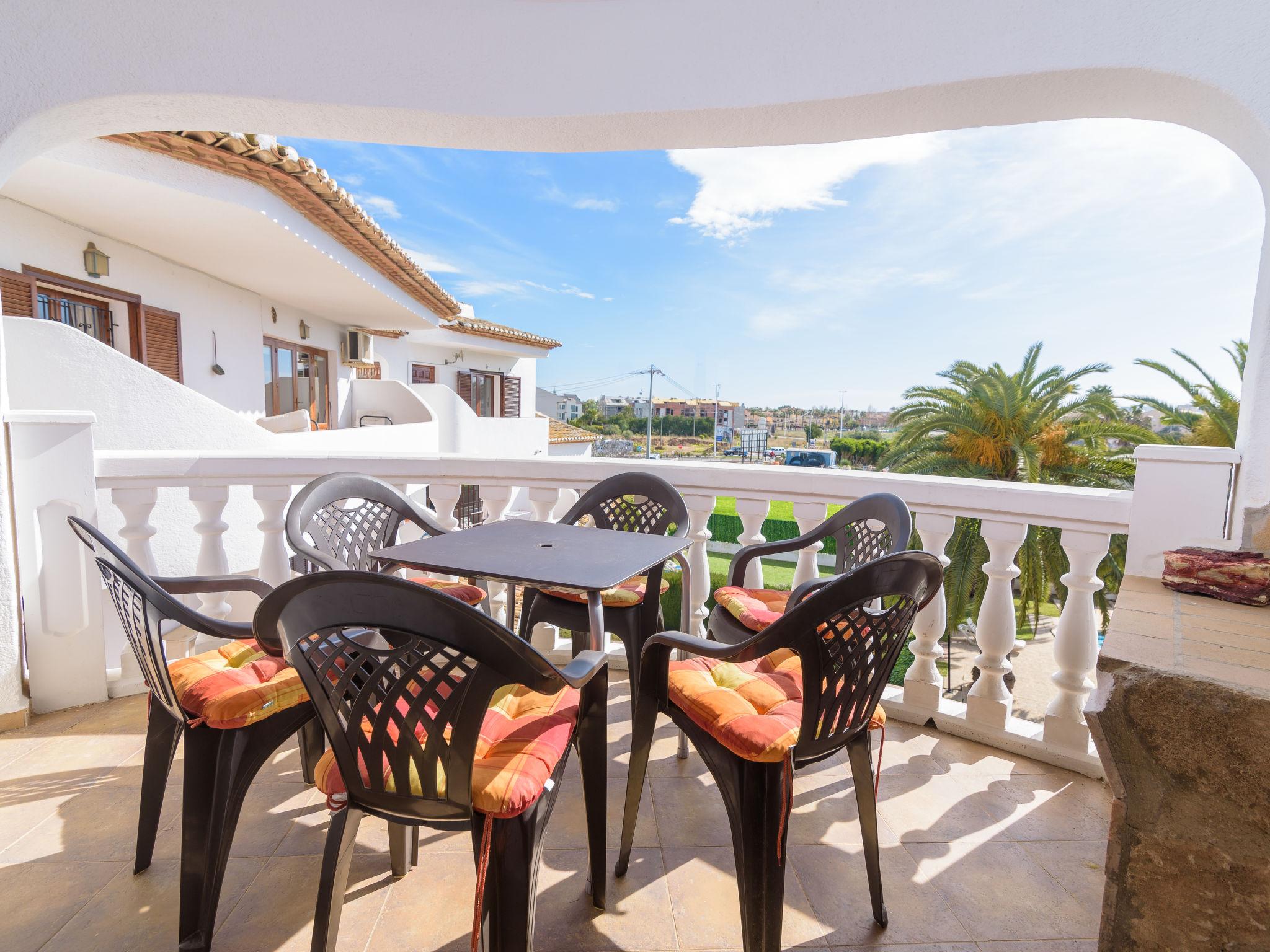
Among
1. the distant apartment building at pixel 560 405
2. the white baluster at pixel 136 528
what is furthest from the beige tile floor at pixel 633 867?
the distant apartment building at pixel 560 405

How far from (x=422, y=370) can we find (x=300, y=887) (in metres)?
13.3

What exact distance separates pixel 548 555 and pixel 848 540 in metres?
1.20

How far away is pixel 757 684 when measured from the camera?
1686 mm

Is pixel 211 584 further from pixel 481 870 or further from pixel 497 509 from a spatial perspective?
pixel 497 509

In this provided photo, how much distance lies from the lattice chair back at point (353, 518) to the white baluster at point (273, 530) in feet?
1.43

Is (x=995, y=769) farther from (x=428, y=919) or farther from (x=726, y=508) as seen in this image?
(x=726, y=508)

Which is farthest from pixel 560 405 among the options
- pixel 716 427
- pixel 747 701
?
pixel 747 701

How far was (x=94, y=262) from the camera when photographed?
552cm

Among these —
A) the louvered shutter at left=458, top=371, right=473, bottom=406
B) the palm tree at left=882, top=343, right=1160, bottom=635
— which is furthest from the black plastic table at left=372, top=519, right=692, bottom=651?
the louvered shutter at left=458, top=371, right=473, bottom=406

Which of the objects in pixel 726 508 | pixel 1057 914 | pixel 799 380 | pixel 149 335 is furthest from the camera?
pixel 799 380

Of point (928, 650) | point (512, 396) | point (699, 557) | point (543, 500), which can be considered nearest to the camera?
point (928, 650)

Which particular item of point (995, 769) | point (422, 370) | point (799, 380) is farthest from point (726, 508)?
point (995, 769)

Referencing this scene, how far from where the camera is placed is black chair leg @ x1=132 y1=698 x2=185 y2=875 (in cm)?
166

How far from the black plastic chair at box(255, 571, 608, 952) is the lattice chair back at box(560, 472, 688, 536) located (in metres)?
1.42
